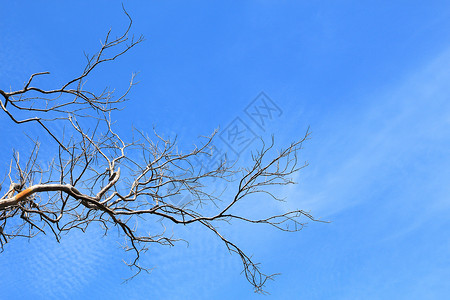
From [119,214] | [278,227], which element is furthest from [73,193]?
[278,227]

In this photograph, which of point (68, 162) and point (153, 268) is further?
point (153, 268)

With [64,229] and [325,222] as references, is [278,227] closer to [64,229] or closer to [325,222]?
[325,222]

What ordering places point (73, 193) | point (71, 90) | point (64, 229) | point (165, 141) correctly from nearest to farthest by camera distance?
1. point (73, 193)
2. point (71, 90)
3. point (64, 229)
4. point (165, 141)

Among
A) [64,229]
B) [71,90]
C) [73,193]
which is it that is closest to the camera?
[73,193]

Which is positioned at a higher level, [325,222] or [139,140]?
[139,140]

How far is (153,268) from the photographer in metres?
4.79

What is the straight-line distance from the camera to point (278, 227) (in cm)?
430

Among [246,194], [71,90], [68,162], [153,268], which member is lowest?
[153,268]

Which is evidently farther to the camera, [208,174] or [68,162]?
[208,174]

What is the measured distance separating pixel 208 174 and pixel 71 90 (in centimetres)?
170

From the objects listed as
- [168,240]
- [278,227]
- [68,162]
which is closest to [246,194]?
[278,227]

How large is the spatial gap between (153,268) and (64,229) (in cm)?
108

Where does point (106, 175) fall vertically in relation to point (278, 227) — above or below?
above

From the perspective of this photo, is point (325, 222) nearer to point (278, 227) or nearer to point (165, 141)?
point (278, 227)
